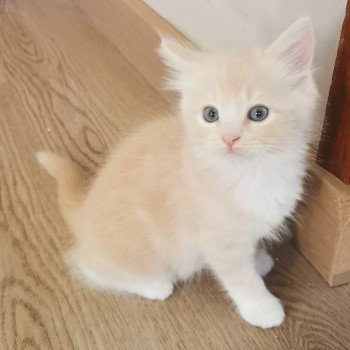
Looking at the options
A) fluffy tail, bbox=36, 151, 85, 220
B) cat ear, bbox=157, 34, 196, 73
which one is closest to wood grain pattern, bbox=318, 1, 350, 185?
cat ear, bbox=157, 34, 196, 73

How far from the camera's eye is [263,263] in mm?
1022

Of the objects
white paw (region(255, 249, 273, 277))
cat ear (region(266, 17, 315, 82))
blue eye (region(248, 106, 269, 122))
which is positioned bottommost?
white paw (region(255, 249, 273, 277))

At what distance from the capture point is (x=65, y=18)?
2070 millimetres

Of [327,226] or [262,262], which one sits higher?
[327,226]

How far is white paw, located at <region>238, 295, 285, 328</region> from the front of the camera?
906 millimetres

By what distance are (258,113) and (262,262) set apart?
0.39 metres

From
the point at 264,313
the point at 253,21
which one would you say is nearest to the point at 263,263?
the point at 264,313

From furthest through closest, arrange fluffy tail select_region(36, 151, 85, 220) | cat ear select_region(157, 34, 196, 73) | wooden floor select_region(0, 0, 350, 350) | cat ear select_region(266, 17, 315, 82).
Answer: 1. fluffy tail select_region(36, 151, 85, 220)
2. wooden floor select_region(0, 0, 350, 350)
3. cat ear select_region(157, 34, 196, 73)
4. cat ear select_region(266, 17, 315, 82)

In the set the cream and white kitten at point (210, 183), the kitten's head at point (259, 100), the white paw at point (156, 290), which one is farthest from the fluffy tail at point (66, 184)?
the kitten's head at point (259, 100)

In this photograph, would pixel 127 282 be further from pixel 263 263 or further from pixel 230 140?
pixel 230 140

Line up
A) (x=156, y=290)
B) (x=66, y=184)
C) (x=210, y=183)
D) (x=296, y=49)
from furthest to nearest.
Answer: (x=66, y=184), (x=156, y=290), (x=210, y=183), (x=296, y=49)

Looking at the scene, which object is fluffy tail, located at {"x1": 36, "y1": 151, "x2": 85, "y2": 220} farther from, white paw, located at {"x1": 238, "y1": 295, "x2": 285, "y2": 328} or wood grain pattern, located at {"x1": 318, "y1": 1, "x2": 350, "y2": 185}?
wood grain pattern, located at {"x1": 318, "y1": 1, "x2": 350, "y2": 185}

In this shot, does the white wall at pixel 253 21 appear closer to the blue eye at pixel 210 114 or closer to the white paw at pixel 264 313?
the blue eye at pixel 210 114

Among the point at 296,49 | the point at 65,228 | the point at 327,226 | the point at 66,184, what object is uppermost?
the point at 296,49
